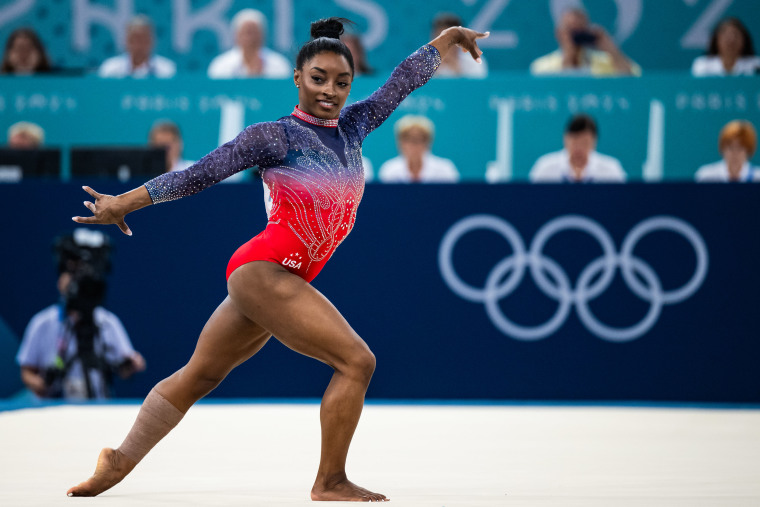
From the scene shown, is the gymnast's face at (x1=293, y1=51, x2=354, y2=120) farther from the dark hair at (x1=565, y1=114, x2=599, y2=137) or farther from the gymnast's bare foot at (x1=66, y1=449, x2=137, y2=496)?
the dark hair at (x1=565, y1=114, x2=599, y2=137)

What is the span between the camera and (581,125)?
752 cm

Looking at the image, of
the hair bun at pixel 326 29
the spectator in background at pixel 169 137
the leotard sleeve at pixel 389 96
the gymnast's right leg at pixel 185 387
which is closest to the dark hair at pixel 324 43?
the hair bun at pixel 326 29

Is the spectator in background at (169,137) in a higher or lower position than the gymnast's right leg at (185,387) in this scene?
higher

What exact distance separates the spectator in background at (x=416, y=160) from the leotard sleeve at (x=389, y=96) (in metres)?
3.94

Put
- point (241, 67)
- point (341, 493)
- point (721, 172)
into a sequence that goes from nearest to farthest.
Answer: point (341, 493)
point (721, 172)
point (241, 67)

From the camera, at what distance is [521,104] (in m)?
8.20

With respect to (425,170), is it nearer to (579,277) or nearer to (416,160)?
(416,160)

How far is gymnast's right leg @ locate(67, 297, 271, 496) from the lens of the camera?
11.1 ft

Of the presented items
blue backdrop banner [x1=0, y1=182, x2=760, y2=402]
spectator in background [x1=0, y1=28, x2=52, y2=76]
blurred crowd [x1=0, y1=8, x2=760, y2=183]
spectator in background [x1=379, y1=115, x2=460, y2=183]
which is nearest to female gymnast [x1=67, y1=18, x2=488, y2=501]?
blue backdrop banner [x1=0, y1=182, x2=760, y2=402]

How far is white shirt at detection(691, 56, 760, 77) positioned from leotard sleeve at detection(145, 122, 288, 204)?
18.5ft

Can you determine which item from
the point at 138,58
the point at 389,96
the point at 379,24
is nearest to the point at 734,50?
the point at 379,24

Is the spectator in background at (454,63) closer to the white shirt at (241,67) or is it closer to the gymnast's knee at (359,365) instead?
the white shirt at (241,67)

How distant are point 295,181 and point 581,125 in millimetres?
4592

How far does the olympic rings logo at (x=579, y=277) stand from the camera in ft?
21.5
